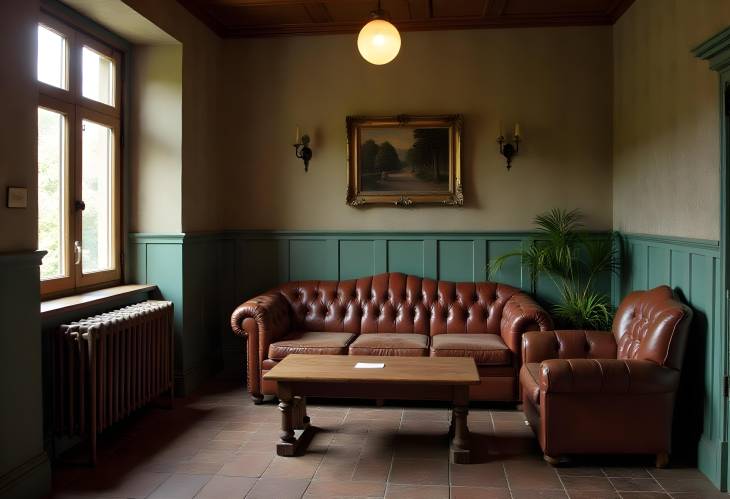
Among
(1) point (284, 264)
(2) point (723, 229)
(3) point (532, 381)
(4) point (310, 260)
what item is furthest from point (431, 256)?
(2) point (723, 229)

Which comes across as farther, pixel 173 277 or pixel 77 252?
pixel 173 277

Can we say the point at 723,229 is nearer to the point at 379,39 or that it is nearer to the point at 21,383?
the point at 379,39

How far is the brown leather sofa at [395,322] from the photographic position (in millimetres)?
4820

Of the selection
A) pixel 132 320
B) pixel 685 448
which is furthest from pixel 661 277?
pixel 132 320

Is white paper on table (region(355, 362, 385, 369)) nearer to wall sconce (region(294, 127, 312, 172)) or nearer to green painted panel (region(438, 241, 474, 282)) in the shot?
green painted panel (region(438, 241, 474, 282))

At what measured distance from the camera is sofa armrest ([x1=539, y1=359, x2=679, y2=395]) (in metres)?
3.59

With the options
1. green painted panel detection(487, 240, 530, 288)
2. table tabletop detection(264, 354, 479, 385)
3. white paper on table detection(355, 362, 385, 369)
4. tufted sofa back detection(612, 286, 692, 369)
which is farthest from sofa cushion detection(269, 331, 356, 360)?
tufted sofa back detection(612, 286, 692, 369)

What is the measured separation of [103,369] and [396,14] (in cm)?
379

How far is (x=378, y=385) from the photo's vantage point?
151 inches

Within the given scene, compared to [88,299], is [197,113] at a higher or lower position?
higher

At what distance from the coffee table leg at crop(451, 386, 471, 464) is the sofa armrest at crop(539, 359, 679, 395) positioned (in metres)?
0.48

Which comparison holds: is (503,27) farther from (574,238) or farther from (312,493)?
(312,493)

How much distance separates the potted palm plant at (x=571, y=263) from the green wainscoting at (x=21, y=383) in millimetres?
3660

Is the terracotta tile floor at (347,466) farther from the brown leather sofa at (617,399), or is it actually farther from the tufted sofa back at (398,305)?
the tufted sofa back at (398,305)
